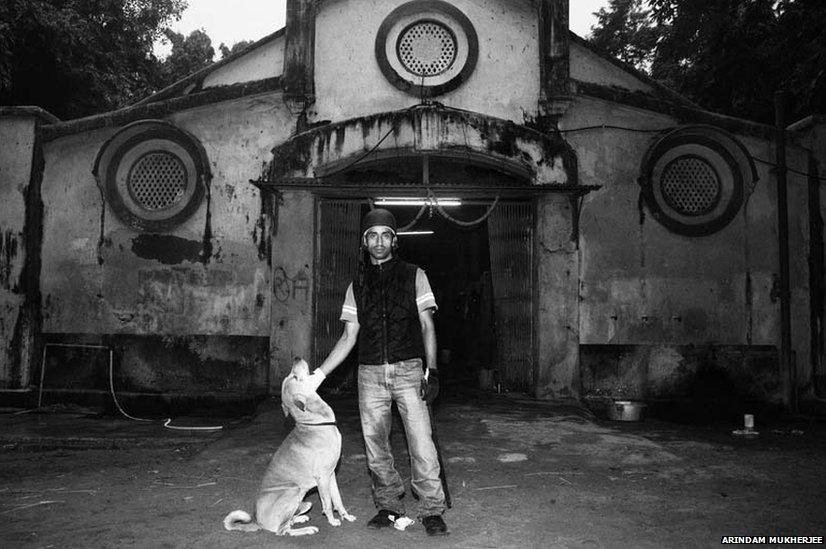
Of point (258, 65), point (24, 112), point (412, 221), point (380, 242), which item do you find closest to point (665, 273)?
point (412, 221)

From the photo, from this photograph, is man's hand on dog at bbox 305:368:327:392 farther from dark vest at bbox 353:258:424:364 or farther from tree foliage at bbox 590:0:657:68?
tree foliage at bbox 590:0:657:68

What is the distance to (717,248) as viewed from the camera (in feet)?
31.4

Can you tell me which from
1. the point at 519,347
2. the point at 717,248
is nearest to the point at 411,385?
the point at 519,347

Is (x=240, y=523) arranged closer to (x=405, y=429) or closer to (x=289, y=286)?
(x=405, y=429)

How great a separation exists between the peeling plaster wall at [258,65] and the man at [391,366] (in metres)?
6.73

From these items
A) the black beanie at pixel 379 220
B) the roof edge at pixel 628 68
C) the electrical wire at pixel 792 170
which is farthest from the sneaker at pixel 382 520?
the electrical wire at pixel 792 170

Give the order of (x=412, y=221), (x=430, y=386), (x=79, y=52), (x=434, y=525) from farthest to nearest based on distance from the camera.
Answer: (x=79, y=52)
(x=412, y=221)
(x=430, y=386)
(x=434, y=525)

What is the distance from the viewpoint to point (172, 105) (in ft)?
31.1

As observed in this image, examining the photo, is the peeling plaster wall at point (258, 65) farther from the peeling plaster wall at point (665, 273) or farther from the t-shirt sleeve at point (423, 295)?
the t-shirt sleeve at point (423, 295)

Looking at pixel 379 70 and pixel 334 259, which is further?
pixel 379 70

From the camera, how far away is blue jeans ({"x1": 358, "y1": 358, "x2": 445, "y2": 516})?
404 cm

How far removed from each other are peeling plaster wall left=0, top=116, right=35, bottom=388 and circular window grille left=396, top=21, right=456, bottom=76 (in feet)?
20.6

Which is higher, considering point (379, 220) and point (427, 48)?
point (427, 48)

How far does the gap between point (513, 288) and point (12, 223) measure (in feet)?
27.1
